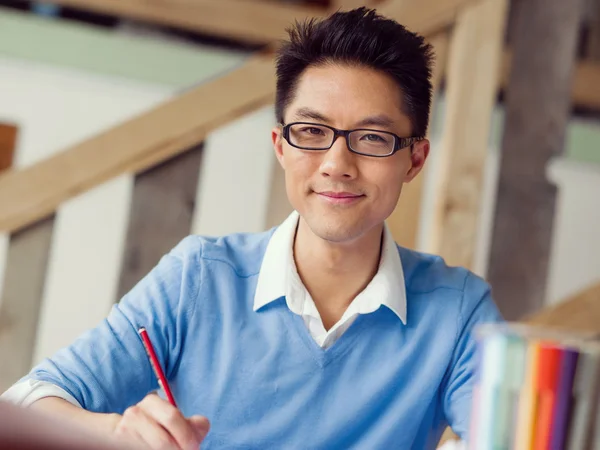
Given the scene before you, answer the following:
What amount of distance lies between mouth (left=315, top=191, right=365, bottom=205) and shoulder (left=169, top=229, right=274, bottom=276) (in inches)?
7.3

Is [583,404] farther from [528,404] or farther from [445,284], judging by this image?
[445,284]

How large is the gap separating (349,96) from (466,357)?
0.45m

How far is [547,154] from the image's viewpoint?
2.01 metres

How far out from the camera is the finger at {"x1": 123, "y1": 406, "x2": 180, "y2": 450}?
88 cm

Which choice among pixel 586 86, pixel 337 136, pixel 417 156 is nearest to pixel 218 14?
pixel 586 86

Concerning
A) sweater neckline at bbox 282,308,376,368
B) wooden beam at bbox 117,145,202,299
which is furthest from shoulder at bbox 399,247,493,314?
wooden beam at bbox 117,145,202,299

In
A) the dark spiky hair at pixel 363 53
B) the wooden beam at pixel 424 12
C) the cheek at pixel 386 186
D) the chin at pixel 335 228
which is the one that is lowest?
the chin at pixel 335 228

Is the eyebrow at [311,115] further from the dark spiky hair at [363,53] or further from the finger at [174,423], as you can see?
the finger at [174,423]

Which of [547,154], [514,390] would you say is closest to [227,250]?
[514,390]

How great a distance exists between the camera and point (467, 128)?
6.01 ft

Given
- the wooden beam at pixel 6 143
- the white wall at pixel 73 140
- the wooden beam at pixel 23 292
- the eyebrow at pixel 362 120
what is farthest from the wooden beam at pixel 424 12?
the wooden beam at pixel 6 143

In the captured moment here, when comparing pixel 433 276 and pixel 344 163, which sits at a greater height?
pixel 344 163

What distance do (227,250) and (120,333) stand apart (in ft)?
0.77

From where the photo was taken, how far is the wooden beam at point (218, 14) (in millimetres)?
2971
